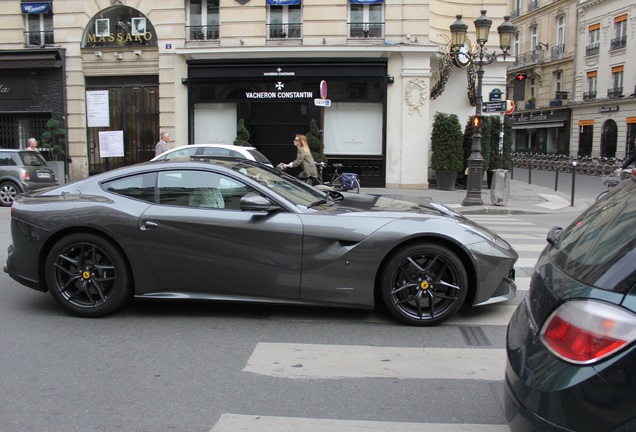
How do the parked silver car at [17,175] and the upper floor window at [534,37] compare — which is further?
the upper floor window at [534,37]

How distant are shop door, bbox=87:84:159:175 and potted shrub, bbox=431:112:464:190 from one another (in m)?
10.3

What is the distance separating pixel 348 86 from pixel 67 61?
34.6 ft

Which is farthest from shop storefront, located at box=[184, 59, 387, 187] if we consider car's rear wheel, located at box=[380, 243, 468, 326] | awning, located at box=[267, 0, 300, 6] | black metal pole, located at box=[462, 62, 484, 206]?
car's rear wheel, located at box=[380, 243, 468, 326]

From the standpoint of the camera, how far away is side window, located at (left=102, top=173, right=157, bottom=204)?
5113 millimetres

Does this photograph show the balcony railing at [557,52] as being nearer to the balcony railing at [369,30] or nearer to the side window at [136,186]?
the balcony railing at [369,30]

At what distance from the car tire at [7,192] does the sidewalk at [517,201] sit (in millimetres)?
9950

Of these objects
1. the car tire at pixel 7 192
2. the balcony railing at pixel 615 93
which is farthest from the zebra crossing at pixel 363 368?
the balcony railing at pixel 615 93

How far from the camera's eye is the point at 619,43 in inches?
1540

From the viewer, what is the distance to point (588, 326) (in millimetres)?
1998

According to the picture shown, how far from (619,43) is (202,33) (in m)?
32.7

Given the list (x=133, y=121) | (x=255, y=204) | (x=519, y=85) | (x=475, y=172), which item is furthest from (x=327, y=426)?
(x=133, y=121)

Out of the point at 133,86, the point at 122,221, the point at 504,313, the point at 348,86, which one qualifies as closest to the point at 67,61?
the point at 133,86

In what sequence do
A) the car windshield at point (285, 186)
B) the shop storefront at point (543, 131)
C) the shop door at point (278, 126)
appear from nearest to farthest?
1. the car windshield at point (285, 186)
2. the shop door at point (278, 126)
3. the shop storefront at point (543, 131)

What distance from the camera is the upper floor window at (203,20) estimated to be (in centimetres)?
1961
